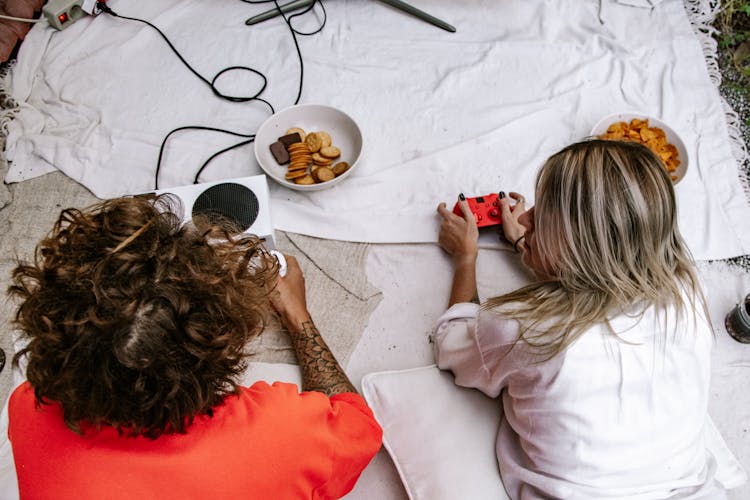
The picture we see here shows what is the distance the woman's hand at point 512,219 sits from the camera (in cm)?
121

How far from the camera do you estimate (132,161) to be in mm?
1389

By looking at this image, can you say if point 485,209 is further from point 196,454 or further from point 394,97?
point 196,454

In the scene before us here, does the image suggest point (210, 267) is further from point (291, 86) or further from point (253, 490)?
point (291, 86)

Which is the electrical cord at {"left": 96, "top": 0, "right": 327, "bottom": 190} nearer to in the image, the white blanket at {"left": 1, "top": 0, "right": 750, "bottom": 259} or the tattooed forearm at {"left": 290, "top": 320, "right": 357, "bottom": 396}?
the white blanket at {"left": 1, "top": 0, "right": 750, "bottom": 259}

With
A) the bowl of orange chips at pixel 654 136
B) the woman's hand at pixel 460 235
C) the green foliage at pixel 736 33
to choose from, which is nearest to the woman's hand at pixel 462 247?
the woman's hand at pixel 460 235

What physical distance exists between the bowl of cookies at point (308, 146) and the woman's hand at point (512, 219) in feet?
1.24

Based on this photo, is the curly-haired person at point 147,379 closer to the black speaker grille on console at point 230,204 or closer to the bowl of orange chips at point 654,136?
the black speaker grille on console at point 230,204

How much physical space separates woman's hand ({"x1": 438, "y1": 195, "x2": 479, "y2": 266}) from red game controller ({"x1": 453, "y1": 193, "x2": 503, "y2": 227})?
14mm

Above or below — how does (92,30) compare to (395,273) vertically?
above

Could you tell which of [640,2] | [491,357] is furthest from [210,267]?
[640,2]

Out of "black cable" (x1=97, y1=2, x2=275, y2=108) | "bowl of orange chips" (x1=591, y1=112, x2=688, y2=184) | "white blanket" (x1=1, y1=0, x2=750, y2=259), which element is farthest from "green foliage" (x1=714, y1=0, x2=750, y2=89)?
"black cable" (x1=97, y1=2, x2=275, y2=108)

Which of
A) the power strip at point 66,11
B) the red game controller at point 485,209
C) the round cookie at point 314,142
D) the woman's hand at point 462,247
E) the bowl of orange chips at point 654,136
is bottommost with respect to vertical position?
the woman's hand at point 462,247

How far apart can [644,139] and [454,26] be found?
68cm

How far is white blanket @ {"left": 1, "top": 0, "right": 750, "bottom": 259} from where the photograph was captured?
1339 millimetres
